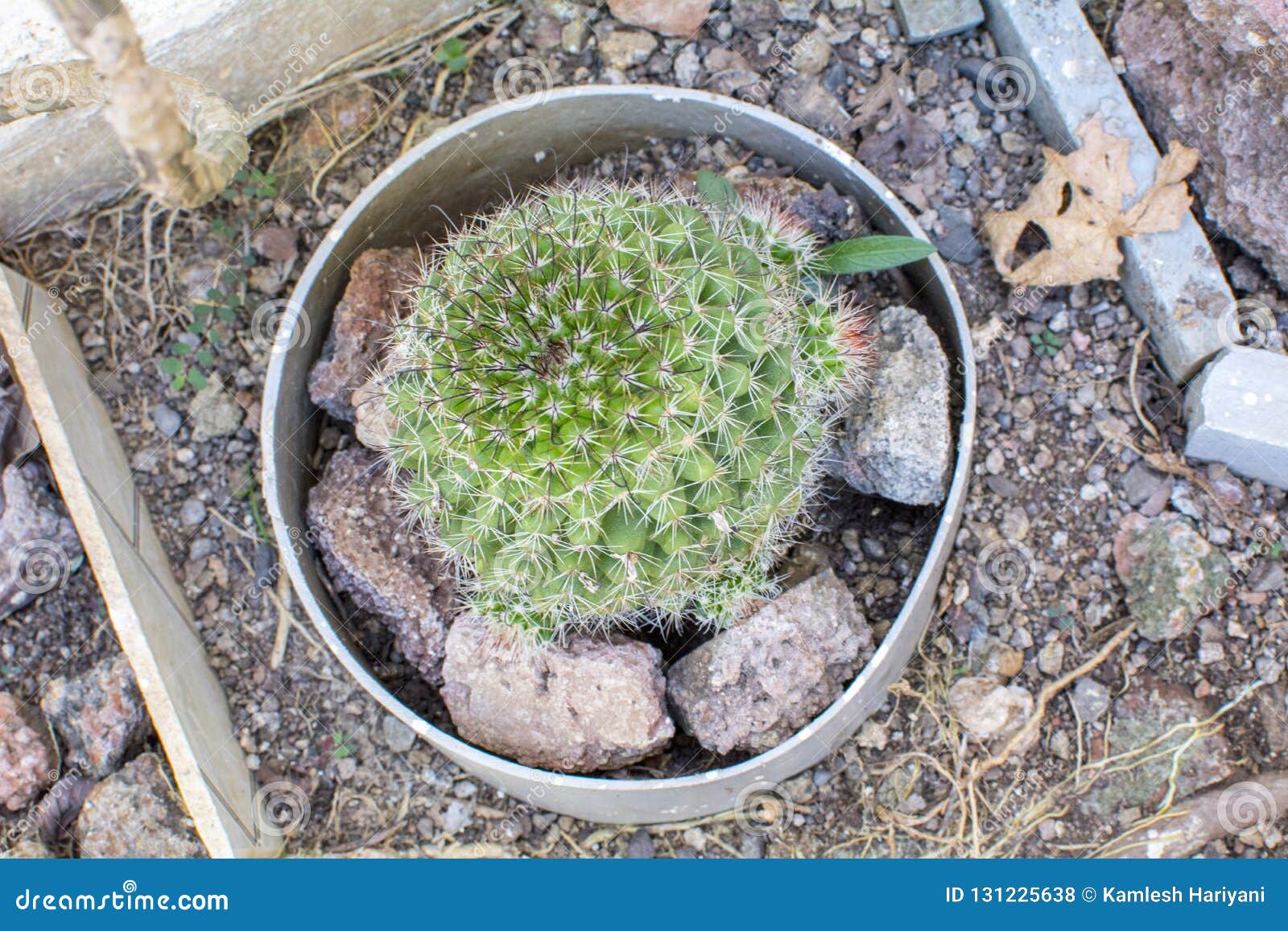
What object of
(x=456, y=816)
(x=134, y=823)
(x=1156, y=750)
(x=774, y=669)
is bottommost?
(x=1156, y=750)

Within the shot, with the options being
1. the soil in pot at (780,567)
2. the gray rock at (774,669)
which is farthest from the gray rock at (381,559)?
the gray rock at (774,669)

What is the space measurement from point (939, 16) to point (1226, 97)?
2.40ft

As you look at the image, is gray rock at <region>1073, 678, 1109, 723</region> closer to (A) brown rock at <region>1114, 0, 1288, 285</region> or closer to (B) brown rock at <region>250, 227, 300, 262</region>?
(A) brown rock at <region>1114, 0, 1288, 285</region>

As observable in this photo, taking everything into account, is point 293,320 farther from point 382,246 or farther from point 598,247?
point 598,247

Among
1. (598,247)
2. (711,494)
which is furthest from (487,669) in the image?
(598,247)

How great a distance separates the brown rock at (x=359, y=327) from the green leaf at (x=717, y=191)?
0.71 meters

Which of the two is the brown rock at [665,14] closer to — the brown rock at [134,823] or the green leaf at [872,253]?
the green leaf at [872,253]

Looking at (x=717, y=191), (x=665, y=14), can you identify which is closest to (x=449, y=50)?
(x=665, y=14)

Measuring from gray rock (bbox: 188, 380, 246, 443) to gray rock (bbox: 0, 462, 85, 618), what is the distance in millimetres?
390

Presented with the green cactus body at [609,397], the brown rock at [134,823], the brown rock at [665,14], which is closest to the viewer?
the green cactus body at [609,397]

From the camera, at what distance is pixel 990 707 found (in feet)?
8.56

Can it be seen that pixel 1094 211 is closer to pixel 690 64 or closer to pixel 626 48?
pixel 690 64

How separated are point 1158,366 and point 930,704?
1.05 meters

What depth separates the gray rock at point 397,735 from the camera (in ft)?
9.00
